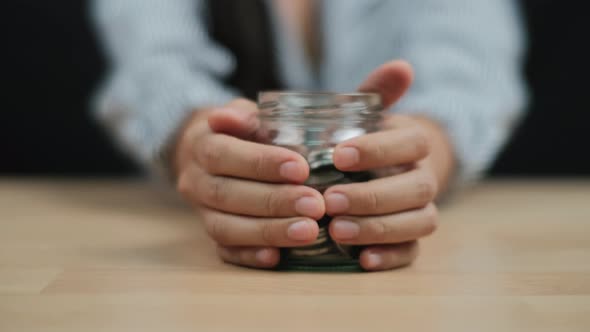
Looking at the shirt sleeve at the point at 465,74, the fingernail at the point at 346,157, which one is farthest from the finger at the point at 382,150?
the shirt sleeve at the point at 465,74

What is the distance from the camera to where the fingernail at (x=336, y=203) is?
17.5 inches

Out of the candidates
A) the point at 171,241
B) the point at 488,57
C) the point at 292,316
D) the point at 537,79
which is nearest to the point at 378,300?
the point at 292,316

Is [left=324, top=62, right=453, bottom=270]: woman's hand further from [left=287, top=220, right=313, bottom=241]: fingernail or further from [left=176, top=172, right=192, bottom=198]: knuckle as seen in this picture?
[left=176, top=172, right=192, bottom=198]: knuckle

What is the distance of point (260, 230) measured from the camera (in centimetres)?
46

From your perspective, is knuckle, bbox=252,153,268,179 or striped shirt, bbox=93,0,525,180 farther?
striped shirt, bbox=93,0,525,180

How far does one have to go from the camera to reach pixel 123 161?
1535 mm

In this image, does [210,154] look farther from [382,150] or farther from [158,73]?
[158,73]

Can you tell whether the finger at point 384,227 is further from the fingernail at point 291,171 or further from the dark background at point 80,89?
the dark background at point 80,89

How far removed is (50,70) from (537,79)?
1230mm

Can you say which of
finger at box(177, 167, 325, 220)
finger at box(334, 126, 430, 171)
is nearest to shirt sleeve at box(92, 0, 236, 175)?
finger at box(177, 167, 325, 220)

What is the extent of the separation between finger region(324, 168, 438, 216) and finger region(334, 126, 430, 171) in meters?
0.01

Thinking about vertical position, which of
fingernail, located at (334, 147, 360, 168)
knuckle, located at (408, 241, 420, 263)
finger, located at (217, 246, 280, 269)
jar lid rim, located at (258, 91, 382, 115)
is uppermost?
jar lid rim, located at (258, 91, 382, 115)

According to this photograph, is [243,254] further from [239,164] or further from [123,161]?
[123,161]

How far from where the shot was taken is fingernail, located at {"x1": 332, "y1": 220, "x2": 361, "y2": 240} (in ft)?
1.46
